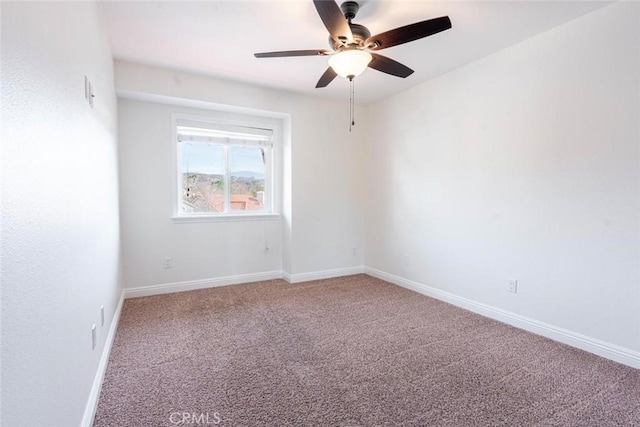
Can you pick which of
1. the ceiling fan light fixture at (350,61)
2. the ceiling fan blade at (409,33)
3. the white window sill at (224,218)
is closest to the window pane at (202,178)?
the white window sill at (224,218)

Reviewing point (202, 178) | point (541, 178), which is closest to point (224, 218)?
point (202, 178)

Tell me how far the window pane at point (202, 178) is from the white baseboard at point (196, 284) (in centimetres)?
89

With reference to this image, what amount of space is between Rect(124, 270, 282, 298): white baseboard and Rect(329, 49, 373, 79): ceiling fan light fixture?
290 cm

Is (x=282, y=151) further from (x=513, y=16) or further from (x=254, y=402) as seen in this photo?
(x=254, y=402)

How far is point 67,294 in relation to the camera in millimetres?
1283

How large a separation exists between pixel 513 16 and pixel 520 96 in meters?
0.68

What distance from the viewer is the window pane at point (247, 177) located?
4.22 m

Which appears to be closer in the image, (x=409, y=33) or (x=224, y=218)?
(x=409, y=33)

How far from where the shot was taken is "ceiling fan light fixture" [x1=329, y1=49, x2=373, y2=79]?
2191mm

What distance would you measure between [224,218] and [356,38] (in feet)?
8.95

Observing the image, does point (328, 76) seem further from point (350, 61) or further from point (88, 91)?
point (88, 91)

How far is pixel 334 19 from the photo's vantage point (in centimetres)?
184

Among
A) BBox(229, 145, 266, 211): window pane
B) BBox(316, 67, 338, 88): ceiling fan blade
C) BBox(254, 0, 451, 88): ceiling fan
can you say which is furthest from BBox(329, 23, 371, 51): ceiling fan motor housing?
BBox(229, 145, 266, 211): window pane

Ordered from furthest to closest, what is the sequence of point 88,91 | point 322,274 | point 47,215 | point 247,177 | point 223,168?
1. point 322,274
2. point 247,177
3. point 223,168
4. point 88,91
5. point 47,215
